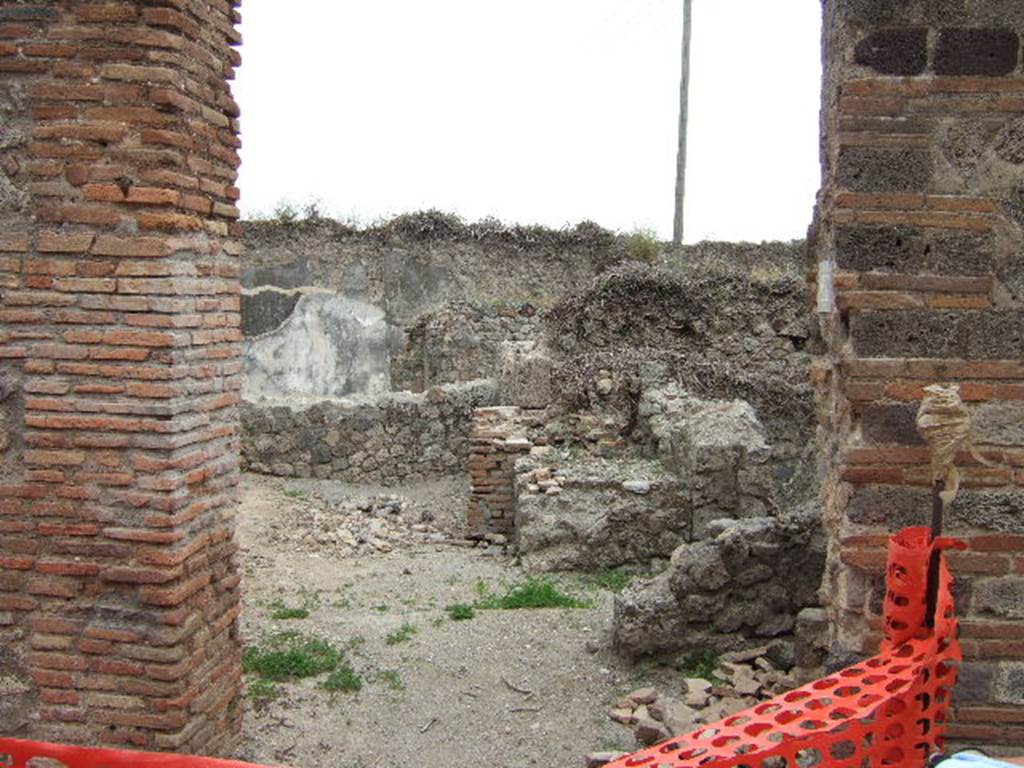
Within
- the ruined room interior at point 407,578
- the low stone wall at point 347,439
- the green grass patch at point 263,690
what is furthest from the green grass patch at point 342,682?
the low stone wall at point 347,439

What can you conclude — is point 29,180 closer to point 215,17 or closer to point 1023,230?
point 215,17

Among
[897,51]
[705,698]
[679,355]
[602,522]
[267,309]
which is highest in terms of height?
[897,51]

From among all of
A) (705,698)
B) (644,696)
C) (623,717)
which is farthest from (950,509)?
(644,696)

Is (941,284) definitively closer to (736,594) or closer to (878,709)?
(878,709)

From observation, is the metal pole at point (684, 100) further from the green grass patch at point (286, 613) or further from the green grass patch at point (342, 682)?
the green grass patch at point (342, 682)

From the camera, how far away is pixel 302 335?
18.9 m

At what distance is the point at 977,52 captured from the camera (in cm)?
322

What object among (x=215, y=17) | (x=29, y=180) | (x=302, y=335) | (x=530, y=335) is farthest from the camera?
(x=302, y=335)

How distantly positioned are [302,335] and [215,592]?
586 inches

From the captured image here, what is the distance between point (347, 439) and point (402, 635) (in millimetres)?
5803

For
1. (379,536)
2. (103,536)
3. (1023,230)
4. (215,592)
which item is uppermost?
(1023,230)

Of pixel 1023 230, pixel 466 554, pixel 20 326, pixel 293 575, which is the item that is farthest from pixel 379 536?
pixel 1023 230

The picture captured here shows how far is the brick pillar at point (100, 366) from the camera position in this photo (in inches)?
150

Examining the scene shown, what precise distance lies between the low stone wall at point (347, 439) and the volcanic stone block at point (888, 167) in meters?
8.98
